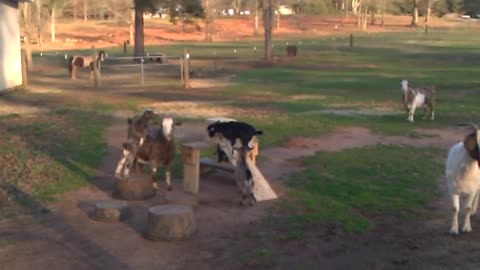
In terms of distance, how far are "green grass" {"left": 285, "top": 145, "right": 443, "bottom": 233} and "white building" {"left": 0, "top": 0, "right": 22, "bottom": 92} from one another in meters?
16.8

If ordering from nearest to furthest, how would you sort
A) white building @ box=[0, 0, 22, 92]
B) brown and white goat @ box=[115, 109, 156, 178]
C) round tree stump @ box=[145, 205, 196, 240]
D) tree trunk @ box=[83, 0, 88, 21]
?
round tree stump @ box=[145, 205, 196, 240] → brown and white goat @ box=[115, 109, 156, 178] → white building @ box=[0, 0, 22, 92] → tree trunk @ box=[83, 0, 88, 21]

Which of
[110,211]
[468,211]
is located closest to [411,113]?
[468,211]

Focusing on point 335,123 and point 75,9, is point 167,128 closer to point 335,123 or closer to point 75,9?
point 335,123

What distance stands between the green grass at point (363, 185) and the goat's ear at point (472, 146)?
5.13ft

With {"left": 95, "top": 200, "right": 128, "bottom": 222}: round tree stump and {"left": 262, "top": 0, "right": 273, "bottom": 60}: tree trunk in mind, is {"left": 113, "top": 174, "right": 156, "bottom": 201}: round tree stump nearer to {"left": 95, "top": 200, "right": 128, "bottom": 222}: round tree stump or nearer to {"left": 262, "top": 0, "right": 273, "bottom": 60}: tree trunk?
{"left": 95, "top": 200, "right": 128, "bottom": 222}: round tree stump

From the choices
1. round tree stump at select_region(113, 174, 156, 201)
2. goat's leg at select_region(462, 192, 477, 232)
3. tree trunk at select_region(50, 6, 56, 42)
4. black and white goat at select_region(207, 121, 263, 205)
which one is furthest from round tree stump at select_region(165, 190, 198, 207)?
tree trunk at select_region(50, 6, 56, 42)

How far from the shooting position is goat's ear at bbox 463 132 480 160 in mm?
9016

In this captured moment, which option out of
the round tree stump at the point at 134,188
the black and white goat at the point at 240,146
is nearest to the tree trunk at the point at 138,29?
the black and white goat at the point at 240,146

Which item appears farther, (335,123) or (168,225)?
(335,123)

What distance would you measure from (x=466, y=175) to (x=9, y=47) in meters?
22.9

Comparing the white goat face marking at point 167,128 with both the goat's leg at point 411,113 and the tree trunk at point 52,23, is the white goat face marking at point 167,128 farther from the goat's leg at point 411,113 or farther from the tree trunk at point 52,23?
the tree trunk at point 52,23

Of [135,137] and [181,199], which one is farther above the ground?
[135,137]

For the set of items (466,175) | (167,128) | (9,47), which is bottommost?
(466,175)

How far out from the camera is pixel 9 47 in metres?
28.3
